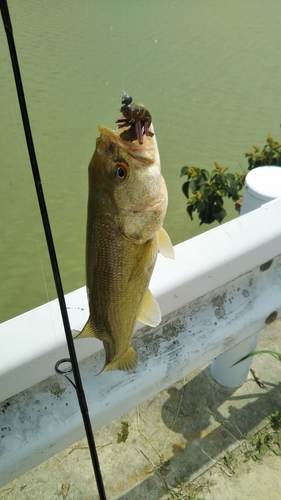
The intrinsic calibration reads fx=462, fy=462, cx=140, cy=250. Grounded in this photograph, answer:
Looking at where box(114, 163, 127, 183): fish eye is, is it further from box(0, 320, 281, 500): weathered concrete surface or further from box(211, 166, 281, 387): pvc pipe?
box(0, 320, 281, 500): weathered concrete surface

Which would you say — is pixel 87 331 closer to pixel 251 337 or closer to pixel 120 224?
pixel 120 224

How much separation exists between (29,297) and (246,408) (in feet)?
8.16

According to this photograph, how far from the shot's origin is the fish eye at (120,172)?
1.20 m

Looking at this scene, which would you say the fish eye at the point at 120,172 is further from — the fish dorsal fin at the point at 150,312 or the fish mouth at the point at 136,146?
the fish dorsal fin at the point at 150,312

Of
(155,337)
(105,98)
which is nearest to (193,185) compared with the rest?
(155,337)

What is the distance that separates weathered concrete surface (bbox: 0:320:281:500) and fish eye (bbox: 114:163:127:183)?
1.75m

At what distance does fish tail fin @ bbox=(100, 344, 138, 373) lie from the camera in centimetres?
148

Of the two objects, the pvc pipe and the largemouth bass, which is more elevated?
the largemouth bass

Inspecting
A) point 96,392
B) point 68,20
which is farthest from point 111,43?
point 96,392

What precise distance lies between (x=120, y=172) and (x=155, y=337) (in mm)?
846

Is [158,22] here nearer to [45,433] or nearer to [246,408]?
[246,408]

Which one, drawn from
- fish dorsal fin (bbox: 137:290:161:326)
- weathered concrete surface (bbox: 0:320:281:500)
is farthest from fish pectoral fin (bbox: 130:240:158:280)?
weathered concrete surface (bbox: 0:320:281:500)

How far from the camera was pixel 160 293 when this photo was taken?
169 cm

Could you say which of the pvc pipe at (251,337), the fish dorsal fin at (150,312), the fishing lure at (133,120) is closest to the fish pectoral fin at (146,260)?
the fish dorsal fin at (150,312)
